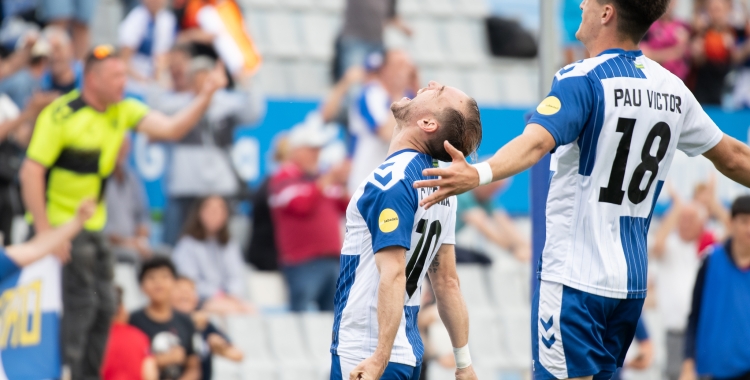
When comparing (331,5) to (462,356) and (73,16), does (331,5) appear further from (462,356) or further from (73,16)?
(462,356)

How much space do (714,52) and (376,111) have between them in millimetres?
5583

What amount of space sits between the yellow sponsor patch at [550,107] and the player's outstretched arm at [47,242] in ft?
12.8

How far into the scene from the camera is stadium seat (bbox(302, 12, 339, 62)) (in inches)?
507

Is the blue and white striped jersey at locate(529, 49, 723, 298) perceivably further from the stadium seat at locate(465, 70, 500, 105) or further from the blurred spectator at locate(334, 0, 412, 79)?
the stadium seat at locate(465, 70, 500, 105)

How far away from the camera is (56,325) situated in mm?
7055

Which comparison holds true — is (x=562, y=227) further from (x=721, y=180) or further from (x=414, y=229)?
(x=721, y=180)

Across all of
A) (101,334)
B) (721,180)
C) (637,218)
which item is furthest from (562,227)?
(721,180)

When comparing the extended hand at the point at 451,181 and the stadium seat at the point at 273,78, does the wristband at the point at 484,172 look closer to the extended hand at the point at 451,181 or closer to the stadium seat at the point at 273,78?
the extended hand at the point at 451,181

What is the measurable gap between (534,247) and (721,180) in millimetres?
8122

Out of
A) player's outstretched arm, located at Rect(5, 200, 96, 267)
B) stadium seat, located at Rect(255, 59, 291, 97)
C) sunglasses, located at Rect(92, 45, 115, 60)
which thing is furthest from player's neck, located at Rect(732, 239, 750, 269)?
stadium seat, located at Rect(255, 59, 291, 97)

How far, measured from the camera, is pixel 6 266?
6.42 metres

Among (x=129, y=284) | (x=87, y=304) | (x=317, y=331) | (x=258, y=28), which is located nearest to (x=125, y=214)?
(x=129, y=284)

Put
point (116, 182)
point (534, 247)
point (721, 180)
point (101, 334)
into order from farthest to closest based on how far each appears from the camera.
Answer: point (721, 180) → point (116, 182) → point (101, 334) → point (534, 247)

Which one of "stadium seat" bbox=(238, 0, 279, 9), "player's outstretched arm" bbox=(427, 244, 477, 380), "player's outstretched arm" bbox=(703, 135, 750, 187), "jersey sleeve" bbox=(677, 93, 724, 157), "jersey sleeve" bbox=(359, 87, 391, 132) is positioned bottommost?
"player's outstretched arm" bbox=(427, 244, 477, 380)
